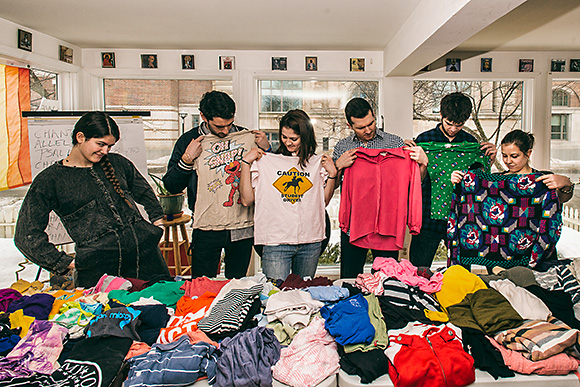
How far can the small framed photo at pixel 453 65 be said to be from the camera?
12.8 ft


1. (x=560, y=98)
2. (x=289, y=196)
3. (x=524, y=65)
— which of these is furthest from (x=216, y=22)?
(x=560, y=98)

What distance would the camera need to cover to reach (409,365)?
53.1 inches

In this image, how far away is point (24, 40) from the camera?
9.87 feet

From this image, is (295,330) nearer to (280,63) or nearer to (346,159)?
(346,159)

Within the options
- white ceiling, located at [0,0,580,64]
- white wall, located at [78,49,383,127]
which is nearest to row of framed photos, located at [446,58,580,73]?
white ceiling, located at [0,0,580,64]

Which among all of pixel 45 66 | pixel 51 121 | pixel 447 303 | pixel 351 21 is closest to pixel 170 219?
pixel 51 121

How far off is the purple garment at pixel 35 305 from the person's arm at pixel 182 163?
953 mm

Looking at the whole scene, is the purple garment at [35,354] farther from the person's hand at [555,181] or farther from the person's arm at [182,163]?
the person's hand at [555,181]

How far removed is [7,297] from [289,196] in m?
1.41

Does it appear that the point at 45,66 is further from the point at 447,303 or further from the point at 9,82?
the point at 447,303

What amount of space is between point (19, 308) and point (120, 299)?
393 mm

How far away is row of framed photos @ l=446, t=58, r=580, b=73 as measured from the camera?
391 cm

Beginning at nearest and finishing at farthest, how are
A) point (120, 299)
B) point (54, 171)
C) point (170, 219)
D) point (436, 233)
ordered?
point (120, 299)
point (54, 171)
point (436, 233)
point (170, 219)

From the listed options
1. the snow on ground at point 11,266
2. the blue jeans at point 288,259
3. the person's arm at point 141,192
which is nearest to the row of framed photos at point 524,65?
the blue jeans at point 288,259
